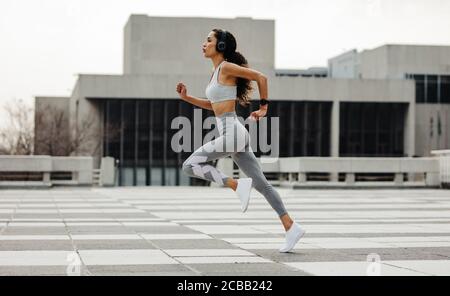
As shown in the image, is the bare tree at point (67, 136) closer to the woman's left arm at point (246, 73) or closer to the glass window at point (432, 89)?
the glass window at point (432, 89)

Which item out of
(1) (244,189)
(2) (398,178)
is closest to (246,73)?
(1) (244,189)

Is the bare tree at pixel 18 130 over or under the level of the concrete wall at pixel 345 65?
under

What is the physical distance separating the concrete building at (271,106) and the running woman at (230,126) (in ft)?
182

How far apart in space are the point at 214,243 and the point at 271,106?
62724mm

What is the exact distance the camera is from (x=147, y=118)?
69.1 meters

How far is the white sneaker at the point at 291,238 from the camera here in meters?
7.54

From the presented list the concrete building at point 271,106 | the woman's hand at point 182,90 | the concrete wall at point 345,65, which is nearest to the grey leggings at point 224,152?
the woman's hand at point 182,90

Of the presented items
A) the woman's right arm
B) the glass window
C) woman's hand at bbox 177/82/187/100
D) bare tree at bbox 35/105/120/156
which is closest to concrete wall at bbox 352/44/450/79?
the glass window

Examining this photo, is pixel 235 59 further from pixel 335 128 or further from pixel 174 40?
pixel 174 40

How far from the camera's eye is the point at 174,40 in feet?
255

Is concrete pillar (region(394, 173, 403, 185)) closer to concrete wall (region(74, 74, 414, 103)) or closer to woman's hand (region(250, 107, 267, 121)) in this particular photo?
woman's hand (region(250, 107, 267, 121))

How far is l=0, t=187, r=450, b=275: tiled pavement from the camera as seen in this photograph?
6344 millimetres

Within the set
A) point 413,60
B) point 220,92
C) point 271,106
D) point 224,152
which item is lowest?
point 224,152
